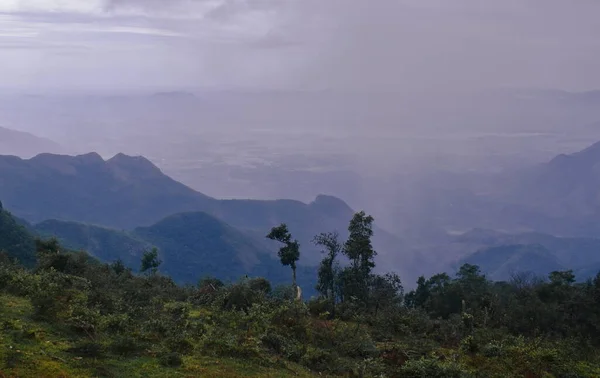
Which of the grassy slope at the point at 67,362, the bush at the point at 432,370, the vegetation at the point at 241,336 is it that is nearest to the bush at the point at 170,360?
the vegetation at the point at 241,336

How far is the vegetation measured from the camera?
14.3 m

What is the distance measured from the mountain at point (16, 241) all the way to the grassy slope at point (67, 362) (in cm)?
5246

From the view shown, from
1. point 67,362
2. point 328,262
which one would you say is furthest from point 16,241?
point 67,362

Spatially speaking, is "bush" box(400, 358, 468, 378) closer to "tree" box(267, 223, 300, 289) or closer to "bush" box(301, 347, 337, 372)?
"bush" box(301, 347, 337, 372)

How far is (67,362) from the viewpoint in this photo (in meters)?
13.1

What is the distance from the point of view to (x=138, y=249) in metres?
162

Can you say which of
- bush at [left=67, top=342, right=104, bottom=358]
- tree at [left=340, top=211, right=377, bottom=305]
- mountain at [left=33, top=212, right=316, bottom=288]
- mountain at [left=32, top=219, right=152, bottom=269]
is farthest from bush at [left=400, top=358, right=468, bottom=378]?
mountain at [left=32, top=219, right=152, bottom=269]

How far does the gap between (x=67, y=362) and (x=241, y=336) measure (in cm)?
710

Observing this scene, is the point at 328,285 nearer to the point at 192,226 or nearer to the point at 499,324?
the point at 499,324

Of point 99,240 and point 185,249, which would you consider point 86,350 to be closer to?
point 99,240

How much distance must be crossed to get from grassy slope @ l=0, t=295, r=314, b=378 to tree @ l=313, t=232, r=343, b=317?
2549 centimetres

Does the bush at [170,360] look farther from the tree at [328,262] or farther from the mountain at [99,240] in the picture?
the mountain at [99,240]

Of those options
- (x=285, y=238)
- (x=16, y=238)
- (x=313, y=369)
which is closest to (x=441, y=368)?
(x=313, y=369)

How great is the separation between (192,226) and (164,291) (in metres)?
170
